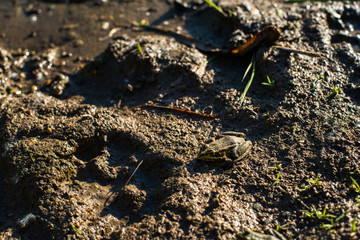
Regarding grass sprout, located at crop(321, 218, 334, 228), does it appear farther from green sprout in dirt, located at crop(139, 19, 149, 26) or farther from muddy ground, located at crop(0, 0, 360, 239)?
green sprout in dirt, located at crop(139, 19, 149, 26)

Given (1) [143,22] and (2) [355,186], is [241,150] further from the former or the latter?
(1) [143,22]

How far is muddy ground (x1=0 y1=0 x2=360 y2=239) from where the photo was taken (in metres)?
2.63

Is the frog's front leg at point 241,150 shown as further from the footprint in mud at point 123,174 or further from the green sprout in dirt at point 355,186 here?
the green sprout in dirt at point 355,186

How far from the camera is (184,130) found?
3.21 m

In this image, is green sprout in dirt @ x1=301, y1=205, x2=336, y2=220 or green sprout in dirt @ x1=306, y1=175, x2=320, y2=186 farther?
green sprout in dirt @ x1=306, y1=175, x2=320, y2=186

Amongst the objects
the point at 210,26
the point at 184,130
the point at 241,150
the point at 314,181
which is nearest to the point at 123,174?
the point at 184,130

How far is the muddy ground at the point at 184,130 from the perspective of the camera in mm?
2632

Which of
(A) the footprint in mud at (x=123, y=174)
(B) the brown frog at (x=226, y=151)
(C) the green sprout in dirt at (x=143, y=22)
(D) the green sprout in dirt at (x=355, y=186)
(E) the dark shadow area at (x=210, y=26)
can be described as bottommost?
(A) the footprint in mud at (x=123, y=174)

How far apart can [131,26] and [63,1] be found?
4.37ft

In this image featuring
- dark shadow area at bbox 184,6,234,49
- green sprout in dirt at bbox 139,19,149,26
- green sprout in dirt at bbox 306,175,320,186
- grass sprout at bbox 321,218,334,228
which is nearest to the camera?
grass sprout at bbox 321,218,334,228

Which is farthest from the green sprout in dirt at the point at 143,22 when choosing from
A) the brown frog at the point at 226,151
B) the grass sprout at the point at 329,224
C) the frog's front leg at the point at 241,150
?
the grass sprout at the point at 329,224

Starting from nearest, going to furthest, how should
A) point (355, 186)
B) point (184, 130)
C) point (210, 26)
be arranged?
point (355, 186), point (184, 130), point (210, 26)

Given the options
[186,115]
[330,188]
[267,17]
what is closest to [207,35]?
[267,17]

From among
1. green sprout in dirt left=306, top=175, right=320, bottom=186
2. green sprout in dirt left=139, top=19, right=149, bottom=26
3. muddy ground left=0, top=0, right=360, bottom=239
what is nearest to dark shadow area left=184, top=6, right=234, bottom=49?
muddy ground left=0, top=0, right=360, bottom=239
